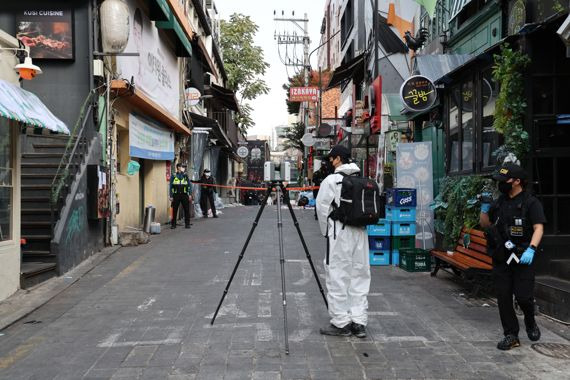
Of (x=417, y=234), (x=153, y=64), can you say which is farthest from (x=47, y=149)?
(x=417, y=234)

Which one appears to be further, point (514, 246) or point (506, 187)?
point (506, 187)

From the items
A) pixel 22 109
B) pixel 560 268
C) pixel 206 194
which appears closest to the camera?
pixel 22 109

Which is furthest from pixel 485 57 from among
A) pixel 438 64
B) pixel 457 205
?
pixel 438 64

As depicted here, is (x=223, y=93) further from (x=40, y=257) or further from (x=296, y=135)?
(x=296, y=135)

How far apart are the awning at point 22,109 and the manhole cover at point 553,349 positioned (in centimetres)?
601

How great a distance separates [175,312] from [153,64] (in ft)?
37.6

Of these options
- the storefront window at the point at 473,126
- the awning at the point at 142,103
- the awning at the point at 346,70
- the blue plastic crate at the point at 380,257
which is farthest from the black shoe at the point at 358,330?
the awning at the point at 346,70

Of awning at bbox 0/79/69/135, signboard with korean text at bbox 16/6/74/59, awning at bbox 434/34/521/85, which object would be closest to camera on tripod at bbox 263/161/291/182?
awning at bbox 0/79/69/135

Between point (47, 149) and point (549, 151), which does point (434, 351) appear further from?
point (47, 149)

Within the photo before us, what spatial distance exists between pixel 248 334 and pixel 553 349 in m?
2.99

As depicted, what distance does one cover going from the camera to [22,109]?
661 cm

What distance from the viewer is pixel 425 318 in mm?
6379

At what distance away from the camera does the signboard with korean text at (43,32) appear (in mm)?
11531

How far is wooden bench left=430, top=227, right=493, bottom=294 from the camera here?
713cm
